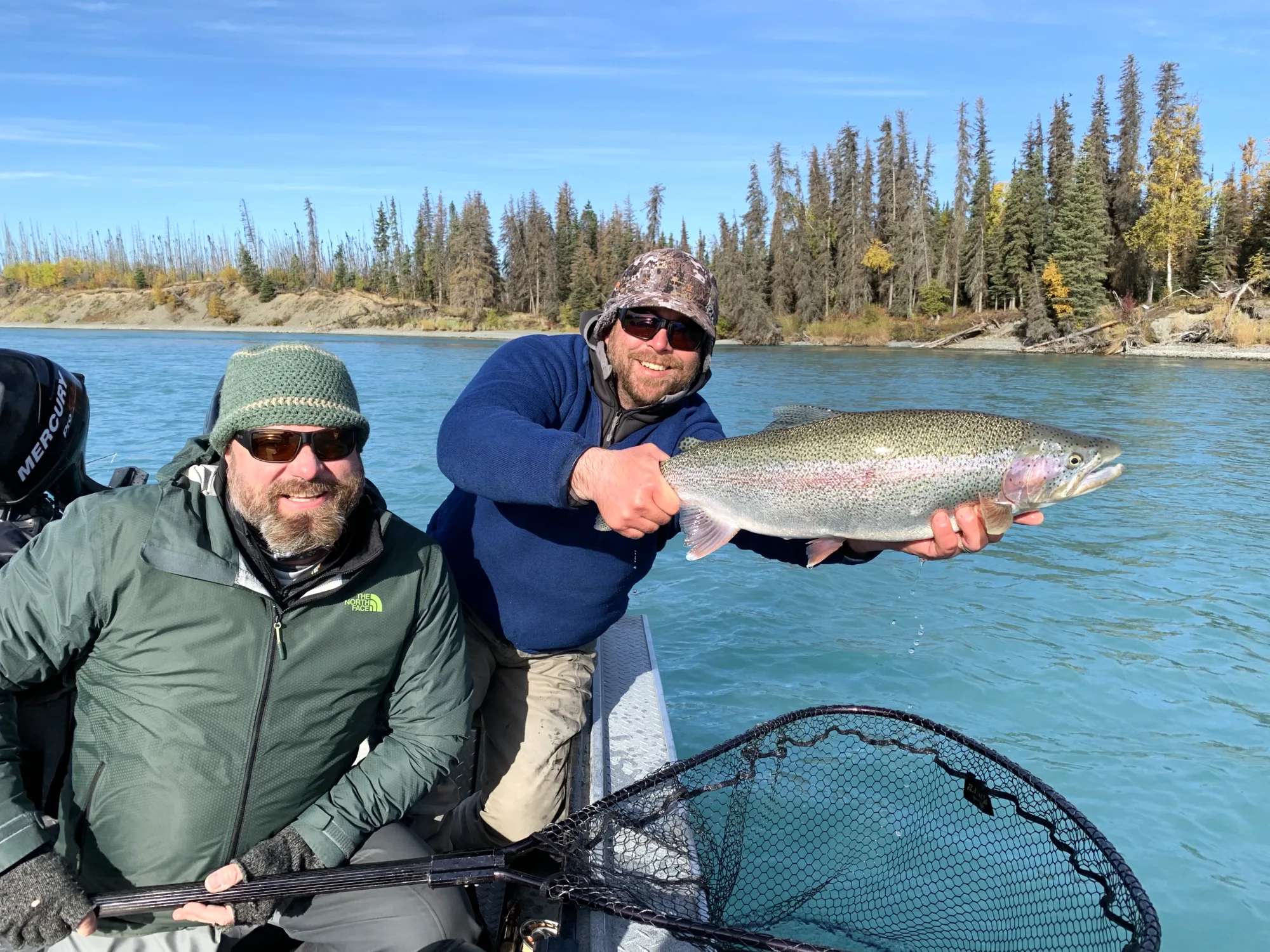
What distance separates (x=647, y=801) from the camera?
10.3ft

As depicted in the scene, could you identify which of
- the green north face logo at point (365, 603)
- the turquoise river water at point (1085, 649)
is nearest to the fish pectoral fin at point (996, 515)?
the turquoise river water at point (1085, 649)

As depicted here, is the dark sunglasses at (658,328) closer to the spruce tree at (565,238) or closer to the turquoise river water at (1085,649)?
the turquoise river water at (1085,649)

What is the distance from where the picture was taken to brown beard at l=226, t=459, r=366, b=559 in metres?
2.64

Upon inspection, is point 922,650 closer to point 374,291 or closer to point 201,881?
point 201,881

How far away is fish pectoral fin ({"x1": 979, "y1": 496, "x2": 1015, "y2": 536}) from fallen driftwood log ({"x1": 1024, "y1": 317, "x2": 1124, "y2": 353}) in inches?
2259

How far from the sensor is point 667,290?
3406 millimetres

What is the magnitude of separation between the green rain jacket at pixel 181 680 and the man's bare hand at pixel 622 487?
2.18 feet

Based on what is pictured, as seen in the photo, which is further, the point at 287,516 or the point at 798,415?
the point at 798,415

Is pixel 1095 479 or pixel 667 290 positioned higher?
pixel 667 290

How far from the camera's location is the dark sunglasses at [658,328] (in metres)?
3.43

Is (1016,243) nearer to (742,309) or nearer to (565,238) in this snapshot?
(742,309)

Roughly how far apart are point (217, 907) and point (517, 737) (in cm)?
149

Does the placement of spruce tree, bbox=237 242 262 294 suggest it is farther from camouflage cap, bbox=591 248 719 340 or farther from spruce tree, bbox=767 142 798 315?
camouflage cap, bbox=591 248 719 340

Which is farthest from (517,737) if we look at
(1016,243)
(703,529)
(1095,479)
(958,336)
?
(1016,243)
